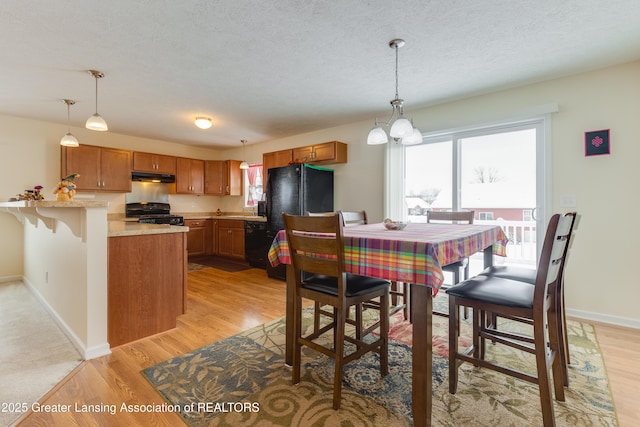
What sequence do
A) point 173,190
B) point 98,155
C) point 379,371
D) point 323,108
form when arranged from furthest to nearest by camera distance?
point 173,190 < point 98,155 < point 323,108 < point 379,371

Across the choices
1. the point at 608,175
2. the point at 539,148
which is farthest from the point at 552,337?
the point at 539,148

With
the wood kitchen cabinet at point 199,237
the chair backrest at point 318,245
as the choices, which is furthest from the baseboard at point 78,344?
the wood kitchen cabinet at point 199,237

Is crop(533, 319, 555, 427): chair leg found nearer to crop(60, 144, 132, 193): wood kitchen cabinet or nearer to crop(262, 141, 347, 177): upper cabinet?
crop(262, 141, 347, 177): upper cabinet

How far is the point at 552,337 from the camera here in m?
1.50

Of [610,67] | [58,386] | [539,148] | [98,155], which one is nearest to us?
[58,386]

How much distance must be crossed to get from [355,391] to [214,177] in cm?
539

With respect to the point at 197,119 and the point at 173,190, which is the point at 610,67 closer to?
the point at 197,119

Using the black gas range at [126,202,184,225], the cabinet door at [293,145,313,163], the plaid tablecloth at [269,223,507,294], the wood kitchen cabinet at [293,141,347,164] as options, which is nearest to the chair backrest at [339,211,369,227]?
the plaid tablecloth at [269,223,507,294]

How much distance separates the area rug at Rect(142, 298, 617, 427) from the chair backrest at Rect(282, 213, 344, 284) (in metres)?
0.62

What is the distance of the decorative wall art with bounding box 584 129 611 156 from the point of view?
2637mm

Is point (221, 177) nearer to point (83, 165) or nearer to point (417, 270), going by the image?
point (83, 165)

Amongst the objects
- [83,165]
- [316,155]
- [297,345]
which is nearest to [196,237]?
[83,165]

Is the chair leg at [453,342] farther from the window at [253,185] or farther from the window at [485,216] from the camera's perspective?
the window at [253,185]

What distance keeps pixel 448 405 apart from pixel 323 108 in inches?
131
